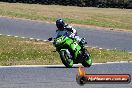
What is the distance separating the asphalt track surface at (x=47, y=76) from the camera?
12141 millimetres

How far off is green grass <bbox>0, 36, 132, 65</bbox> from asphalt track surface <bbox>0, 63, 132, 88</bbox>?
186 cm

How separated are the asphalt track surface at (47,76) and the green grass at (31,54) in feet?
6.09

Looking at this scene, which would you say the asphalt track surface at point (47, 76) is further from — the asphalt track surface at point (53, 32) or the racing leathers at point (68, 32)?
the asphalt track surface at point (53, 32)

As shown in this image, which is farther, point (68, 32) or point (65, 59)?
point (65, 59)

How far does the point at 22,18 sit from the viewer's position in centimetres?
3725

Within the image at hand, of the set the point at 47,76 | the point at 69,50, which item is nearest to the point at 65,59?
the point at 69,50

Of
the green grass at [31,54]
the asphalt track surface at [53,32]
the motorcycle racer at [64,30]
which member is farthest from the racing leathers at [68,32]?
the asphalt track surface at [53,32]

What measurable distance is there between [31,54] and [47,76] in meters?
6.28

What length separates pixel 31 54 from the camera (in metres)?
20.2

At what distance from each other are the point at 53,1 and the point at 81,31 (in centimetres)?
2311

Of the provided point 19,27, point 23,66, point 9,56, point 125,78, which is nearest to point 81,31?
point 19,27

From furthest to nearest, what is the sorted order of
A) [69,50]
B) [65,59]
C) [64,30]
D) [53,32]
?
[53,32]
[65,59]
[69,50]
[64,30]

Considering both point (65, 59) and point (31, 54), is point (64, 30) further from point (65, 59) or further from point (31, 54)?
point (31, 54)

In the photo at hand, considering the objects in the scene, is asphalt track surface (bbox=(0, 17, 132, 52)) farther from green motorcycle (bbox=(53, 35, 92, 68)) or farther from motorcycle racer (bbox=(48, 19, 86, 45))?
motorcycle racer (bbox=(48, 19, 86, 45))
